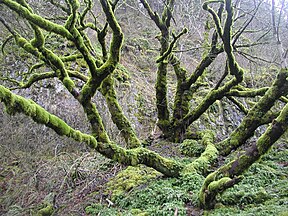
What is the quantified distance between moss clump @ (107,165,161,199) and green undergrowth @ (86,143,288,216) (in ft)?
0.08

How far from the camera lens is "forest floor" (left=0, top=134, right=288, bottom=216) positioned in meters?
4.27

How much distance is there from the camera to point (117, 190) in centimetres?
596

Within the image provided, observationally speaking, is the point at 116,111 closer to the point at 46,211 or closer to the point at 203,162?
the point at 203,162

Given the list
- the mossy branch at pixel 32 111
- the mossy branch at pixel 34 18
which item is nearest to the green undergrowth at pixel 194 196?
the mossy branch at pixel 32 111

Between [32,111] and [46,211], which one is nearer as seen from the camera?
[32,111]

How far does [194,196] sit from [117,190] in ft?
6.46

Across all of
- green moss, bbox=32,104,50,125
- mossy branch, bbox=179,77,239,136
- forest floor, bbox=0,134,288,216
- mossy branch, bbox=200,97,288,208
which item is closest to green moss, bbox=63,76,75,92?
forest floor, bbox=0,134,288,216

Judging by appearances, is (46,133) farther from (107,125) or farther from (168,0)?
(168,0)

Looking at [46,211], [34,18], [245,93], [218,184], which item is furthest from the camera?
[245,93]

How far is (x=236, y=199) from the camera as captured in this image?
14.3ft

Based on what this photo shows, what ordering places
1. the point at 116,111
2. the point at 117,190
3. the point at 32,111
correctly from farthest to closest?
1. the point at 116,111
2. the point at 117,190
3. the point at 32,111

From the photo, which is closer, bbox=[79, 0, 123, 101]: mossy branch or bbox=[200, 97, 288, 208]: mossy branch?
bbox=[200, 97, 288, 208]: mossy branch

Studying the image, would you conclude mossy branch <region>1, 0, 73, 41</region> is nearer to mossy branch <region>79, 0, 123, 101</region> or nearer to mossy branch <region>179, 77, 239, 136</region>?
mossy branch <region>79, 0, 123, 101</region>

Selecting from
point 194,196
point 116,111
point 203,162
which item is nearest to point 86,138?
point 194,196
